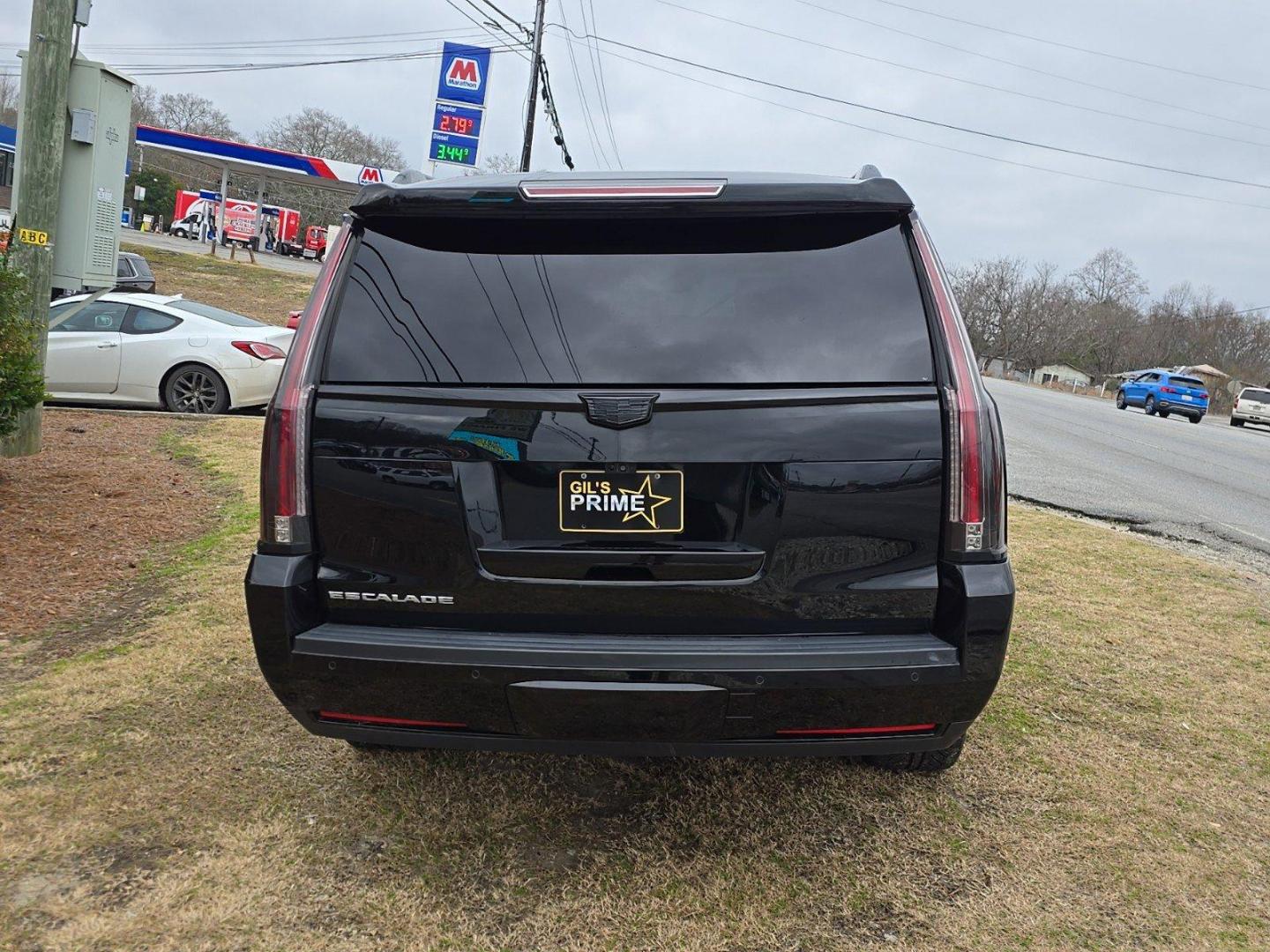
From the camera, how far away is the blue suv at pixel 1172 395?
32406 millimetres

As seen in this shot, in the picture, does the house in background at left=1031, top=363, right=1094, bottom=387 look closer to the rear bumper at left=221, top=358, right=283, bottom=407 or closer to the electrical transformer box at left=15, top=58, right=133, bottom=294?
the rear bumper at left=221, top=358, right=283, bottom=407

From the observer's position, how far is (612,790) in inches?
131

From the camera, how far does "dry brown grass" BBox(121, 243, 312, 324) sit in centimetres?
2512

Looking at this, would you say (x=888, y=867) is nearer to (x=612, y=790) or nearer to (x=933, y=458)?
(x=612, y=790)

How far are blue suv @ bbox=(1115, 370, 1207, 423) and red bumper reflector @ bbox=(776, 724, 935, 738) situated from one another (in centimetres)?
3482

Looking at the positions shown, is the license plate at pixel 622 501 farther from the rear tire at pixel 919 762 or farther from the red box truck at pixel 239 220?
the red box truck at pixel 239 220

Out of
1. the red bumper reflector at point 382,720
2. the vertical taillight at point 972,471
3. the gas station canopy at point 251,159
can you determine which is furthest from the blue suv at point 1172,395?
the red bumper reflector at point 382,720

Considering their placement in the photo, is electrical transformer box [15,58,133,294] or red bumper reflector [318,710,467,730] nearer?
red bumper reflector [318,710,467,730]

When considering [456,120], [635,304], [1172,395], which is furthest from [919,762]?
[1172,395]

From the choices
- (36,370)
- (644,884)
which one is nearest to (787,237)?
(644,884)

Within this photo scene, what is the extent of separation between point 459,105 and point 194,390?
26.4 feet

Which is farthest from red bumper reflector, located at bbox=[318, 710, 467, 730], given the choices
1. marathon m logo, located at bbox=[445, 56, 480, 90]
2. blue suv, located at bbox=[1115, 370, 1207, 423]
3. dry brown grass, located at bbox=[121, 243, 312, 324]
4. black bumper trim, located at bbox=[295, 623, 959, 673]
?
blue suv, located at bbox=[1115, 370, 1207, 423]

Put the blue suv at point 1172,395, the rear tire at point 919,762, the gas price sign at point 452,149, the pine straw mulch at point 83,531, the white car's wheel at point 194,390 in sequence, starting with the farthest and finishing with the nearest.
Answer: the blue suv at point 1172,395 → the gas price sign at point 452,149 → the white car's wheel at point 194,390 → the pine straw mulch at point 83,531 → the rear tire at point 919,762

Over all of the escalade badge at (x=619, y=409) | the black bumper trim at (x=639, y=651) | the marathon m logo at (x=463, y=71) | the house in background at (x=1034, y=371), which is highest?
the house in background at (x=1034, y=371)
